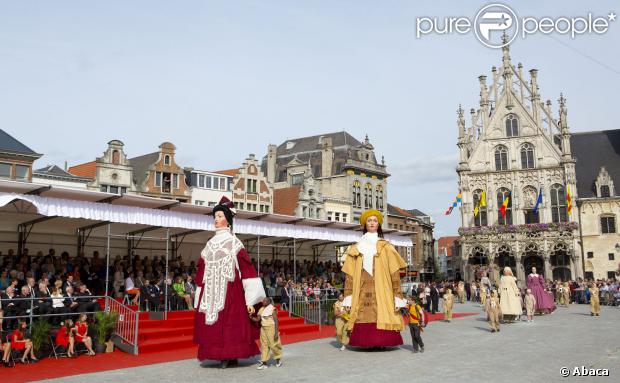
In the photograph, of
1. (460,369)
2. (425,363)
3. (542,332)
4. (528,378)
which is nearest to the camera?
(528,378)

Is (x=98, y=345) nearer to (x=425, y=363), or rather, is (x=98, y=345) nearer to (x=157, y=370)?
(x=157, y=370)

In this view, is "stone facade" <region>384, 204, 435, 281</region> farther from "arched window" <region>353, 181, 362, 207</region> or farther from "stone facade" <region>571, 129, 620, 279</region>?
"stone facade" <region>571, 129, 620, 279</region>

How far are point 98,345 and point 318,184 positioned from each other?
3713 centimetres

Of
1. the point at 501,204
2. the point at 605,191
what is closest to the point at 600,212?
the point at 605,191

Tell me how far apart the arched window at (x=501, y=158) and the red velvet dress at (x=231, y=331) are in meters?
43.0

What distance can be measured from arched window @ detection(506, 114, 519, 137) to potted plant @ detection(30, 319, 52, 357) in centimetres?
4524

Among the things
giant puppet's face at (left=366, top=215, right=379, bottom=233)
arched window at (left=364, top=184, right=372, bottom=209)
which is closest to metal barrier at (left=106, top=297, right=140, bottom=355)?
giant puppet's face at (left=366, top=215, right=379, bottom=233)

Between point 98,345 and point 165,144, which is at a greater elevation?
point 165,144

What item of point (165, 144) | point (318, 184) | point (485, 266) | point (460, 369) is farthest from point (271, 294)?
point (485, 266)

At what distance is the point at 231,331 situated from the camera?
10188 mm

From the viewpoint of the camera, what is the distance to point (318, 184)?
49.0 m

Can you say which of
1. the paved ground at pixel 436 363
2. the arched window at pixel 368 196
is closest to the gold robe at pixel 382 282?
the paved ground at pixel 436 363

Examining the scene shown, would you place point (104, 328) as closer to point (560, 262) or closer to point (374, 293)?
point (374, 293)

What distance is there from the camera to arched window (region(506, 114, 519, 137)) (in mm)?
49375
